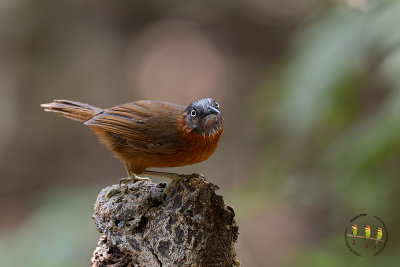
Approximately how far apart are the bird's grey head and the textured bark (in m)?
0.38

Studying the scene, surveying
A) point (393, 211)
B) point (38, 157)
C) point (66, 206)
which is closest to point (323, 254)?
point (393, 211)

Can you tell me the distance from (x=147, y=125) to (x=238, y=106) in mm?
8413

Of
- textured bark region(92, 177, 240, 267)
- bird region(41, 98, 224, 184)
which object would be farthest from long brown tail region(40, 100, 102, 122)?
textured bark region(92, 177, 240, 267)

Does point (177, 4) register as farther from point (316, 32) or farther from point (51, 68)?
point (316, 32)

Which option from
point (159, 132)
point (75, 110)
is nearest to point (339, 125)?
point (159, 132)

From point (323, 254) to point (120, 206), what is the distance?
2268 millimetres

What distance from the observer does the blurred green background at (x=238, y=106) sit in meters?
4.12

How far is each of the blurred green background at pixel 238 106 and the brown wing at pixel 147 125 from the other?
4.39ft

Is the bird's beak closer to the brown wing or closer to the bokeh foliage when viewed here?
the brown wing

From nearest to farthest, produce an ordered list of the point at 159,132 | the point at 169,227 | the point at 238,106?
the point at 169,227 < the point at 159,132 < the point at 238,106

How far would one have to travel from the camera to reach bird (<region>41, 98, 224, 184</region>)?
3.15m

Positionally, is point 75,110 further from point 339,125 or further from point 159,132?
point 339,125

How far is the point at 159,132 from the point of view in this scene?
11.1 ft

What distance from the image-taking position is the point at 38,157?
34.8 ft
